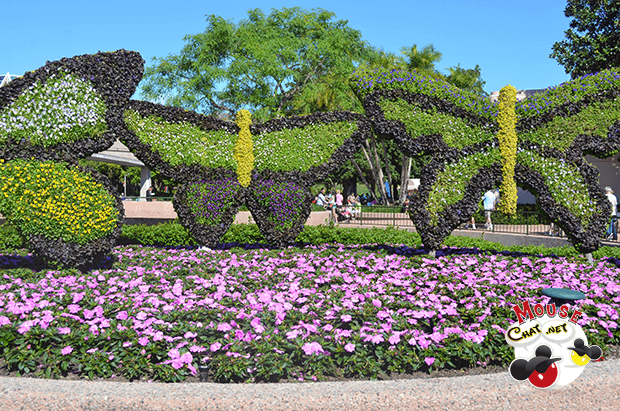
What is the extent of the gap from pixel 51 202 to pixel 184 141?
2.31 m

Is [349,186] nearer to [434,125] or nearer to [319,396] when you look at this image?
[434,125]

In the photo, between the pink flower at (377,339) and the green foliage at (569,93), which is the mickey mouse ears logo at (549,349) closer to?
the pink flower at (377,339)

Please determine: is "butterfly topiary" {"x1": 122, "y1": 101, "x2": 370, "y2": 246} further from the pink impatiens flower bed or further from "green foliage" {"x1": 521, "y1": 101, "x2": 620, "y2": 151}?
"green foliage" {"x1": 521, "y1": 101, "x2": 620, "y2": 151}

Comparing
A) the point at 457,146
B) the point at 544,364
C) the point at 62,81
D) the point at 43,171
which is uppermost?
the point at 62,81

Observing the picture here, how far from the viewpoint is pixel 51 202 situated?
258 inches

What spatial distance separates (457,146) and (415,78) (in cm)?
124

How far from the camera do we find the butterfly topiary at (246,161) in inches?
319

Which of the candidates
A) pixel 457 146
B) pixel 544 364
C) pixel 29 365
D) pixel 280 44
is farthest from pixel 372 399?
pixel 280 44

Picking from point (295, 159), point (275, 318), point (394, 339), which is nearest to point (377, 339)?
point (394, 339)

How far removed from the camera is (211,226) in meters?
8.22

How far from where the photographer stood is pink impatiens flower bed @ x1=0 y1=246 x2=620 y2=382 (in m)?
3.86

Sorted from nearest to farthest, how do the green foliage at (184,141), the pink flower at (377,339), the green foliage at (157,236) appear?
the pink flower at (377,339) → the green foliage at (184,141) → the green foliage at (157,236)

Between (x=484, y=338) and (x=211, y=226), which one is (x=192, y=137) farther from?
(x=484, y=338)

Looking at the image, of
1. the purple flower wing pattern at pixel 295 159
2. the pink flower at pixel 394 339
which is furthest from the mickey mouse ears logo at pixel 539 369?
the purple flower wing pattern at pixel 295 159
